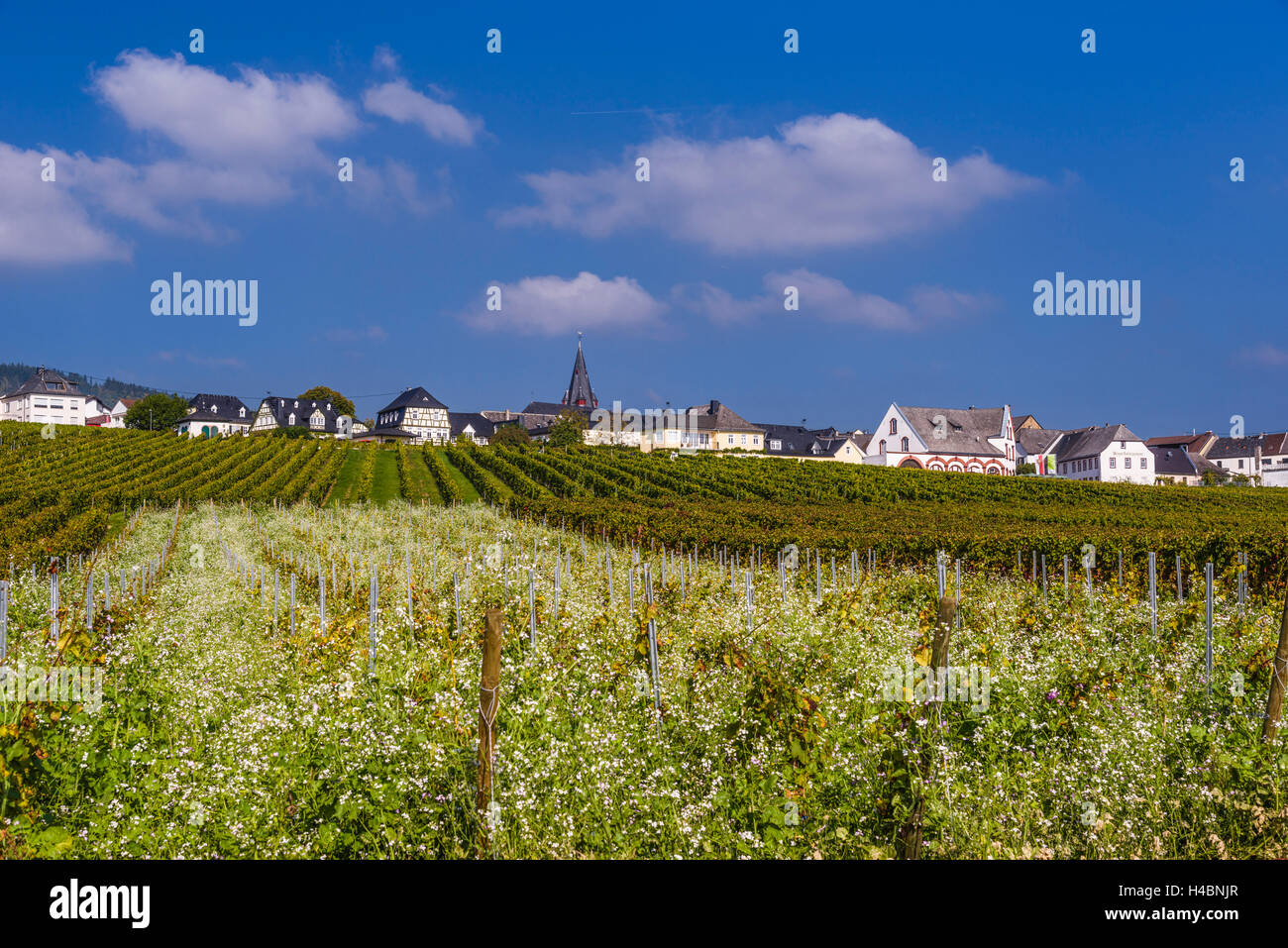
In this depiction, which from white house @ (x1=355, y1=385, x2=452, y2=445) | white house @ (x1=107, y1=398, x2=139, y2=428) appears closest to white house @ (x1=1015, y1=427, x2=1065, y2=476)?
white house @ (x1=355, y1=385, x2=452, y2=445)

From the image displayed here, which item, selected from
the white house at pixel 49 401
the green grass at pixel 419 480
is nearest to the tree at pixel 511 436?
the green grass at pixel 419 480

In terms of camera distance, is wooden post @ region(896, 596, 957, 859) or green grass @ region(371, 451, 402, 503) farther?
green grass @ region(371, 451, 402, 503)

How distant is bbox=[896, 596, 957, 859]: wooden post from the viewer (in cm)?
455

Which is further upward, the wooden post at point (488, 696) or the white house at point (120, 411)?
the white house at point (120, 411)

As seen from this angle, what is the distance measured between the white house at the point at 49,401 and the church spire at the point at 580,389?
82.0 meters

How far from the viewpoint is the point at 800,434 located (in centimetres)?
12494

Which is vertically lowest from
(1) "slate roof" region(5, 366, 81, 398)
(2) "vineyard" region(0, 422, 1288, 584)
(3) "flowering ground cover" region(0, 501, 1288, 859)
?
(3) "flowering ground cover" region(0, 501, 1288, 859)

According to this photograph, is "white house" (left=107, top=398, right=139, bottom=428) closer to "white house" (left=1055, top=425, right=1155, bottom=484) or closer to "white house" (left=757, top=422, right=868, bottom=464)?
"white house" (left=757, top=422, right=868, bottom=464)

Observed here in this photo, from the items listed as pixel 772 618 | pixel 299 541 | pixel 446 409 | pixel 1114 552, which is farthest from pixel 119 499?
pixel 446 409

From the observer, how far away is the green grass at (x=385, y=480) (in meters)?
51.3

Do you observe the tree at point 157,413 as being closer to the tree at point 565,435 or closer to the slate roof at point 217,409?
the slate roof at point 217,409

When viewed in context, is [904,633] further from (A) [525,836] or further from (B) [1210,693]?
(A) [525,836]

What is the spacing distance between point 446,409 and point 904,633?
12190 cm

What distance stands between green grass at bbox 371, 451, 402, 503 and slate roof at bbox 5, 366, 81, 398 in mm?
85124
